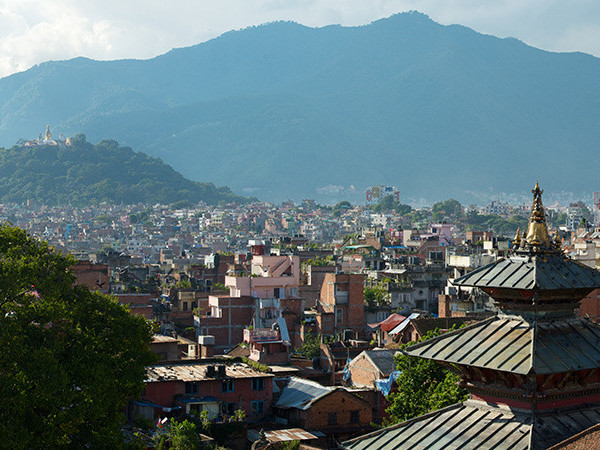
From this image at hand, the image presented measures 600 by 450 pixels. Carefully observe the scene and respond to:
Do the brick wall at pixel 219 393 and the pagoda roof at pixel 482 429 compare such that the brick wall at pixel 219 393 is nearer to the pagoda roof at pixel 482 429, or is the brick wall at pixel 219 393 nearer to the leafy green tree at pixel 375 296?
the pagoda roof at pixel 482 429

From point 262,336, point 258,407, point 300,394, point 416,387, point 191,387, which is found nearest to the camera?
point 416,387

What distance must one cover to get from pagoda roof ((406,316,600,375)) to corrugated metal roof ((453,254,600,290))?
1.30 feet

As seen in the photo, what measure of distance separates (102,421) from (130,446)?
78 cm

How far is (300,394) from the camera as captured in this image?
105ft

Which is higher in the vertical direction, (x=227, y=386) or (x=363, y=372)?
(x=227, y=386)

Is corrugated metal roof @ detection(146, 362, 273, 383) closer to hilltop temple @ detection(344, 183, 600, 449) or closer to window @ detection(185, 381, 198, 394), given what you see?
window @ detection(185, 381, 198, 394)

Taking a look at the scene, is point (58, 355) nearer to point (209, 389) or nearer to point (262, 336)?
point (209, 389)

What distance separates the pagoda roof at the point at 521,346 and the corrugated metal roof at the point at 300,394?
70.9 feet

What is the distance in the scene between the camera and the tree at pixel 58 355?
62.2 ft

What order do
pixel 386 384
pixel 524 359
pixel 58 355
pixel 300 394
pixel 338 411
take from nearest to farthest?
1. pixel 524 359
2. pixel 58 355
3. pixel 338 411
4. pixel 300 394
5. pixel 386 384

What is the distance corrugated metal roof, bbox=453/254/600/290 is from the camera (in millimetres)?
8430

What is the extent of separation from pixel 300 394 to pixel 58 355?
12.8 meters

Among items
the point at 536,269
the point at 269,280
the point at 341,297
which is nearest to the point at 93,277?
the point at 269,280

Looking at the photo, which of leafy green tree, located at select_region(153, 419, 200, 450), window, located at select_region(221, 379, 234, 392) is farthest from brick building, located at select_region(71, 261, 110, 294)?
leafy green tree, located at select_region(153, 419, 200, 450)
